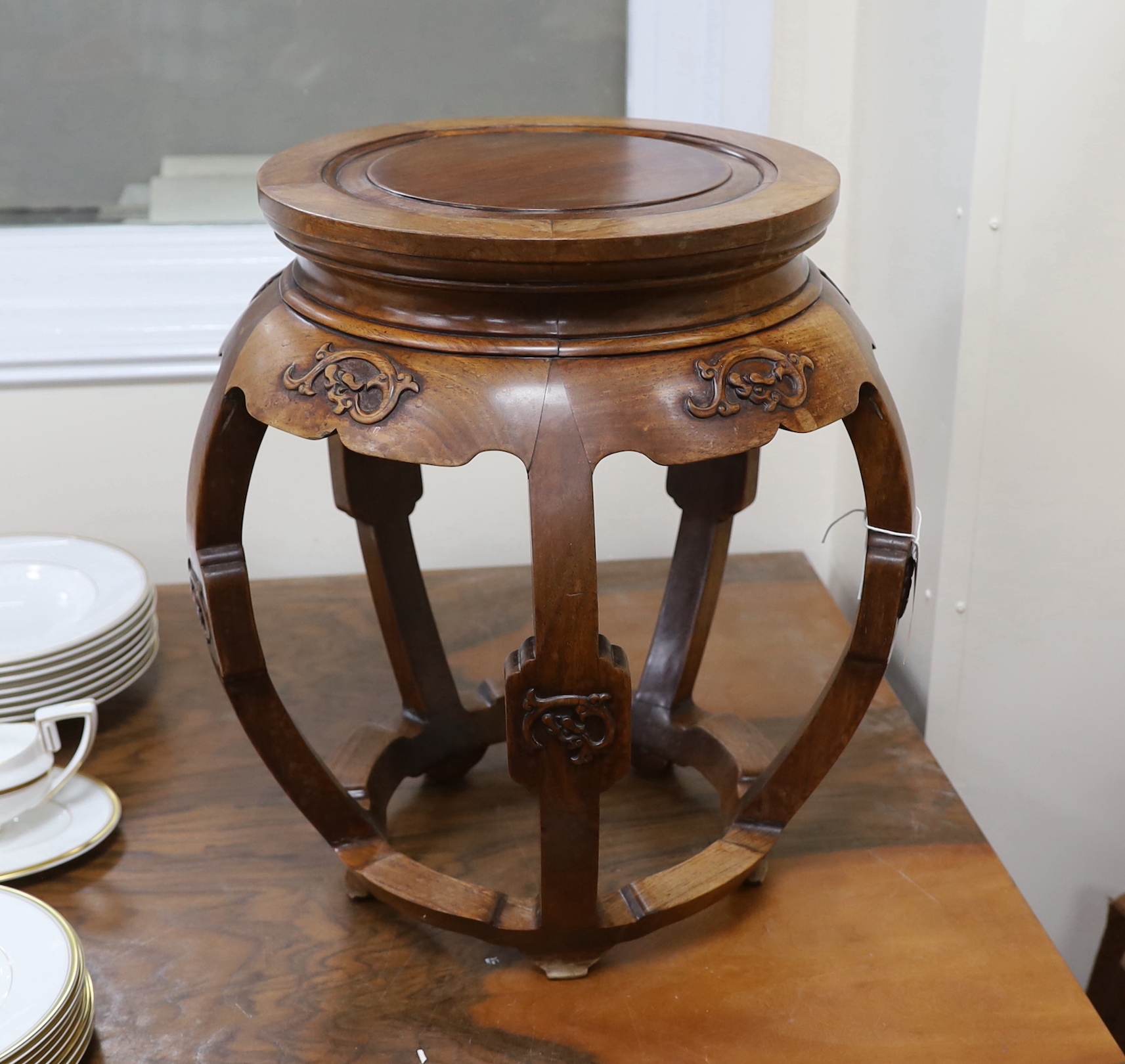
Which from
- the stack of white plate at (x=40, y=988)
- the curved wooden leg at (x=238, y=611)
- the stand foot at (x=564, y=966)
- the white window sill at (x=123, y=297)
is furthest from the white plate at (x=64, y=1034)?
the white window sill at (x=123, y=297)

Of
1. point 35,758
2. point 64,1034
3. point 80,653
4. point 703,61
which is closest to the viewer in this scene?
point 64,1034

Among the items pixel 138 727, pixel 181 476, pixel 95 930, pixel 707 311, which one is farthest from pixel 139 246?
pixel 707 311

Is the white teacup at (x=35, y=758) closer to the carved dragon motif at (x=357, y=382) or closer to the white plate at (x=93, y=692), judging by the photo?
the white plate at (x=93, y=692)

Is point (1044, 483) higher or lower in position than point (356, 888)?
higher

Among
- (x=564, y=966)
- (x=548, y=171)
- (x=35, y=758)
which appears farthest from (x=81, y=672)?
(x=548, y=171)

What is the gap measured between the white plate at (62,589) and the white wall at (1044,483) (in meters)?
0.78

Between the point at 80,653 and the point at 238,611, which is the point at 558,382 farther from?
the point at 80,653

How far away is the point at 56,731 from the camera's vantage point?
3.17 ft

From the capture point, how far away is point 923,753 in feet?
3.44

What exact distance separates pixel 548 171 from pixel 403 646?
1.38 ft

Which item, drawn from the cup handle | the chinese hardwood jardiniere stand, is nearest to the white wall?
the chinese hardwood jardiniere stand

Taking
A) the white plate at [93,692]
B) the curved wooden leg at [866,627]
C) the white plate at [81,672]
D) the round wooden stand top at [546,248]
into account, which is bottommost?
the white plate at [93,692]

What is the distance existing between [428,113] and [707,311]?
0.87 meters

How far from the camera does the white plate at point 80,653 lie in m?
1.03
